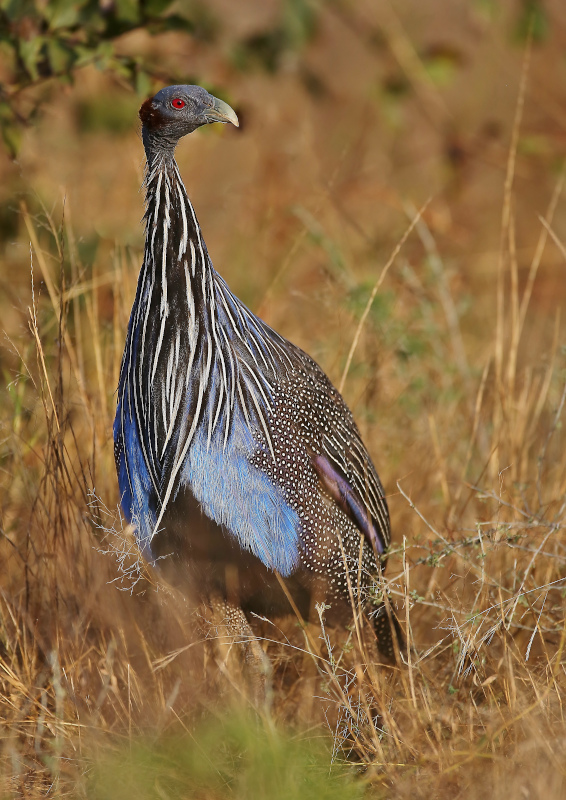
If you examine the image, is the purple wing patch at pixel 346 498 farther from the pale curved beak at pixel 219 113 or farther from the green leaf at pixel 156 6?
the green leaf at pixel 156 6

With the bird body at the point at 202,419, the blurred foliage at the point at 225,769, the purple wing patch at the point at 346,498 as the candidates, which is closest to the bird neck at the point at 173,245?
the bird body at the point at 202,419

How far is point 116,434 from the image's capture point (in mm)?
2396

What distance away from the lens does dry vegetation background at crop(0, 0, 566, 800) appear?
6.93ft

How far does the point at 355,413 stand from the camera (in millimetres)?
3582

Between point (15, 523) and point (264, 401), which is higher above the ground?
point (264, 401)

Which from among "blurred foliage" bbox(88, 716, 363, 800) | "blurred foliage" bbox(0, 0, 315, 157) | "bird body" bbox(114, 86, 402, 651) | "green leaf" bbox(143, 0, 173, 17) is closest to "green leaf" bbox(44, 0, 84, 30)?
"blurred foliage" bbox(0, 0, 315, 157)

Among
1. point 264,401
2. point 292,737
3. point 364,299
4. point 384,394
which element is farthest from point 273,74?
point 292,737

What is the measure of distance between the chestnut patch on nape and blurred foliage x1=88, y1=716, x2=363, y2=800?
140cm

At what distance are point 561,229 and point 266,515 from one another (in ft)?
14.4

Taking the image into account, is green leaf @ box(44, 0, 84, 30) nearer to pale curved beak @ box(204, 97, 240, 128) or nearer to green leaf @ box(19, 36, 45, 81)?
green leaf @ box(19, 36, 45, 81)

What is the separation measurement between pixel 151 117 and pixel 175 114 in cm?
6

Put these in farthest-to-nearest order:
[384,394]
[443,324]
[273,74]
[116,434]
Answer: [443,324] → [384,394] → [273,74] → [116,434]

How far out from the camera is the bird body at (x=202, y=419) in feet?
7.14

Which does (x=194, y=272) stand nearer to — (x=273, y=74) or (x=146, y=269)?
(x=146, y=269)
